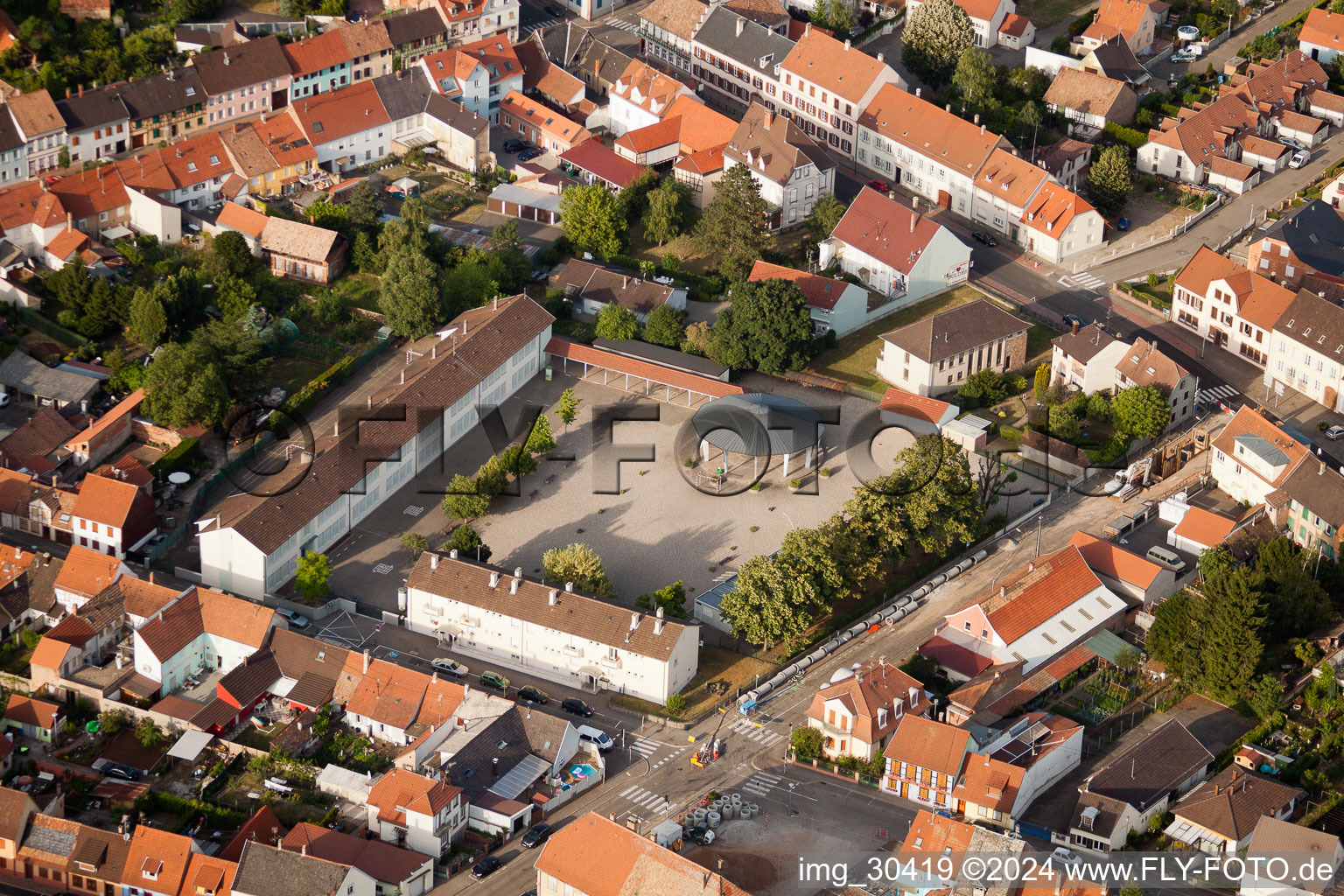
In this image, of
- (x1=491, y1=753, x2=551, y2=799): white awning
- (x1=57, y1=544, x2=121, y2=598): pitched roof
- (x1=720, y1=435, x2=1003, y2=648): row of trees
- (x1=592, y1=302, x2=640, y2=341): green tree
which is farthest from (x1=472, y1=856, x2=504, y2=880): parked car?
(x1=592, y1=302, x2=640, y2=341): green tree

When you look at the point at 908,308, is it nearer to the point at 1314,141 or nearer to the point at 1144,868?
the point at 1314,141

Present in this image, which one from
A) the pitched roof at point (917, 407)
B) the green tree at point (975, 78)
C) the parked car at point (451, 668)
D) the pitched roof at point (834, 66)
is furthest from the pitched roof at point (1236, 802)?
the pitched roof at point (834, 66)

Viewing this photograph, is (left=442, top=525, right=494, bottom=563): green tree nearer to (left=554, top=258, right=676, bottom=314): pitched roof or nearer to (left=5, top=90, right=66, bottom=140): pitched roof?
(left=554, top=258, right=676, bottom=314): pitched roof

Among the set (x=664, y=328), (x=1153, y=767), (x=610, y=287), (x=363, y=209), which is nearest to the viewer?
(x=1153, y=767)

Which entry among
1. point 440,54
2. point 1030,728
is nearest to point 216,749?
point 1030,728

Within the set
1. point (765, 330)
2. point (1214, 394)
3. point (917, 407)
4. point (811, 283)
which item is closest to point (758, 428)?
point (765, 330)

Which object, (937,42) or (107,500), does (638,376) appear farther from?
(937,42)
